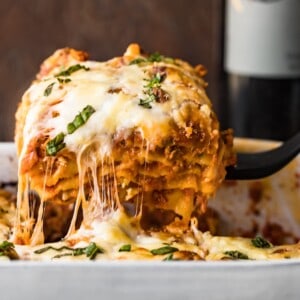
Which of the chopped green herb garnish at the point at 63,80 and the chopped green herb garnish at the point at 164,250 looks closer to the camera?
the chopped green herb garnish at the point at 164,250

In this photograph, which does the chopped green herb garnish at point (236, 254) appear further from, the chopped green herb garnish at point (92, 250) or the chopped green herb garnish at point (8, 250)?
the chopped green herb garnish at point (8, 250)

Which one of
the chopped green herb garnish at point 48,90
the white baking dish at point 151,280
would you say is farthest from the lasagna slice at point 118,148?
the white baking dish at point 151,280

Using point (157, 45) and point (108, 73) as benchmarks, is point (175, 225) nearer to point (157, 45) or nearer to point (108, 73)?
point (108, 73)

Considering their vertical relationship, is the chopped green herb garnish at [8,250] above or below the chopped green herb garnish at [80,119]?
below

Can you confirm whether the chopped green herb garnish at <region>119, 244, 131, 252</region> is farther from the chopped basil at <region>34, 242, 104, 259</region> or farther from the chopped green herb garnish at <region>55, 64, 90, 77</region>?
the chopped green herb garnish at <region>55, 64, 90, 77</region>

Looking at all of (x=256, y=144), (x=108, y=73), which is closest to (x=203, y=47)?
(x=256, y=144)

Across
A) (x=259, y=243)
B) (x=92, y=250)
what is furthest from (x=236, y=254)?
(x=92, y=250)
